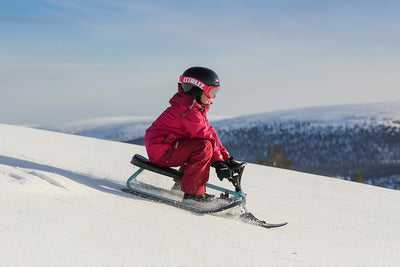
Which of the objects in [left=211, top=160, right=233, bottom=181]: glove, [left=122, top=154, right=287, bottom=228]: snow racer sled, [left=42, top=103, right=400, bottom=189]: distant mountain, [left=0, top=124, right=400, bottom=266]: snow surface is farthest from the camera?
[left=42, top=103, right=400, bottom=189]: distant mountain

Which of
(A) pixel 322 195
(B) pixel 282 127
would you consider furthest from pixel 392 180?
(A) pixel 322 195

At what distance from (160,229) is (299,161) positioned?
12664 centimetres

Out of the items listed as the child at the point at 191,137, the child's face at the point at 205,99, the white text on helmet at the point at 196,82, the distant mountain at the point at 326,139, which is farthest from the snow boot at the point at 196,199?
the distant mountain at the point at 326,139

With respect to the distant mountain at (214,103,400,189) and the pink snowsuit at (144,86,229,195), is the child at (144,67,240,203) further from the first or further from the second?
the distant mountain at (214,103,400,189)

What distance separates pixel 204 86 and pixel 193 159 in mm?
742

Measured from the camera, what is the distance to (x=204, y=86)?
448cm

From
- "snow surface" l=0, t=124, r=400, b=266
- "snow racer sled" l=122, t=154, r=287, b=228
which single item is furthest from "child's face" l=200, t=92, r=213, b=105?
"snow surface" l=0, t=124, r=400, b=266

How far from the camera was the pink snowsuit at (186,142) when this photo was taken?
4367mm

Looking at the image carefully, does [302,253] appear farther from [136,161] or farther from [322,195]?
[322,195]

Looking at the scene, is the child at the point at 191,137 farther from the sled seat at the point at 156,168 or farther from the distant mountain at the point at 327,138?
the distant mountain at the point at 327,138

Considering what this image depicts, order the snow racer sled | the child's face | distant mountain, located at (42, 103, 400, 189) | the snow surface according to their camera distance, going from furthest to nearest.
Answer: distant mountain, located at (42, 103, 400, 189) < the child's face < the snow racer sled < the snow surface

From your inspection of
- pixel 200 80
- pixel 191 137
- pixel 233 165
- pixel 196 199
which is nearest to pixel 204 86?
pixel 200 80

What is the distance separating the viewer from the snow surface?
276 cm

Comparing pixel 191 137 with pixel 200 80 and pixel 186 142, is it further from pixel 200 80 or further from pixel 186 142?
pixel 200 80
